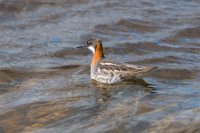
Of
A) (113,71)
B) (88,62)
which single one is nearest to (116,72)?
(113,71)

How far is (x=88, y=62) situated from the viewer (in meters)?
14.1

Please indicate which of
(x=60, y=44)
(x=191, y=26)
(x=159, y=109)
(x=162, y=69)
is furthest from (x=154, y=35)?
(x=159, y=109)

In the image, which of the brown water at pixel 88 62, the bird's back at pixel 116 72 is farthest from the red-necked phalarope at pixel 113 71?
the brown water at pixel 88 62

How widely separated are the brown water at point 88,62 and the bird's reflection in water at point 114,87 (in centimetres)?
2

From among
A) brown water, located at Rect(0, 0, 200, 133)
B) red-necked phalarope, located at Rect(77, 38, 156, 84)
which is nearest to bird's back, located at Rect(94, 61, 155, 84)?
red-necked phalarope, located at Rect(77, 38, 156, 84)

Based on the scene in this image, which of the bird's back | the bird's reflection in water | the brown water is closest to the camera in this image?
the brown water

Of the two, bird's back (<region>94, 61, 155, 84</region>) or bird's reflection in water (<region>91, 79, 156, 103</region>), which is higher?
bird's back (<region>94, 61, 155, 84</region>)

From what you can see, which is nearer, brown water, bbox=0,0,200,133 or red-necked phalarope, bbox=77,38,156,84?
brown water, bbox=0,0,200,133

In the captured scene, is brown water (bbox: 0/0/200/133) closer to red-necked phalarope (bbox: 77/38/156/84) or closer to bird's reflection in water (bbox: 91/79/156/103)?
bird's reflection in water (bbox: 91/79/156/103)

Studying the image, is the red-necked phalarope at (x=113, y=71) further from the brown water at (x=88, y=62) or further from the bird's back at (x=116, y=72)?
the brown water at (x=88, y=62)

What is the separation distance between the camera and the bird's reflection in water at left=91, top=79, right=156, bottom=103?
11.2 metres

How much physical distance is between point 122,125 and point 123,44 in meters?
6.60

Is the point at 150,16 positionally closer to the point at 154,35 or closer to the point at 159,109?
the point at 154,35

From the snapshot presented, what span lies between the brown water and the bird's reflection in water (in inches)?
0.8
